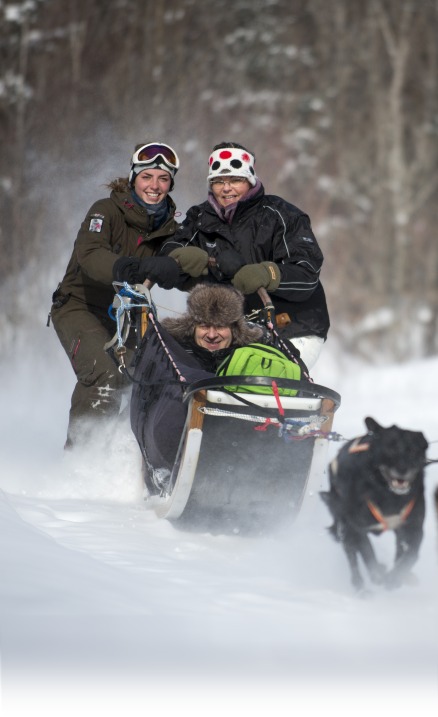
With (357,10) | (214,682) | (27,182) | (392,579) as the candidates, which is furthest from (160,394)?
(357,10)

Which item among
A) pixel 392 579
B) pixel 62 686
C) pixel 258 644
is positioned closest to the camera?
pixel 62 686

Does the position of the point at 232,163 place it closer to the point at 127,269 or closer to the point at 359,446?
the point at 127,269

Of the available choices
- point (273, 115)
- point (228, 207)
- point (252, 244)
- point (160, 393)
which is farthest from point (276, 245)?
point (273, 115)

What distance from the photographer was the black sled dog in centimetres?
306

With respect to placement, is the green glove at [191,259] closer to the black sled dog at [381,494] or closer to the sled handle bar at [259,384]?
the sled handle bar at [259,384]

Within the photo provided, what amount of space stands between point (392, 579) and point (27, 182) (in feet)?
34.0

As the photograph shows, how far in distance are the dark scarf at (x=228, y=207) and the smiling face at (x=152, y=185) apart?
0.34 metres

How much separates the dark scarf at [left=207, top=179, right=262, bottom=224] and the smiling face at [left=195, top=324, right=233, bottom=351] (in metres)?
0.67

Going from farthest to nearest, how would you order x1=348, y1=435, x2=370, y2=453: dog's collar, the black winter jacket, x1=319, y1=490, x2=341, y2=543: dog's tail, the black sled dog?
the black winter jacket, x1=319, y1=490, x2=341, y2=543: dog's tail, x1=348, y1=435, x2=370, y2=453: dog's collar, the black sled dog

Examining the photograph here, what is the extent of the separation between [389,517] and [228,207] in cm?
207

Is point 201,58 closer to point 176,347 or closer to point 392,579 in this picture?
point 176,347

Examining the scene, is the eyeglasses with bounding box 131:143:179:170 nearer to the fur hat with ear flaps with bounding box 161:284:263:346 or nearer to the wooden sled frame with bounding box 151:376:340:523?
the fur hat with ear flaps with bounding box 161:284:263:346

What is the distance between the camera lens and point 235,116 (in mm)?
15000

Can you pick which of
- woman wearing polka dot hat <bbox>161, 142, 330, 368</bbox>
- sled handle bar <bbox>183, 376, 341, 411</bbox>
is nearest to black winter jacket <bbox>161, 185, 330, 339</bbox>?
woman wearing polka dot hat <bbox>161, 142, 330, 368</bbox>
